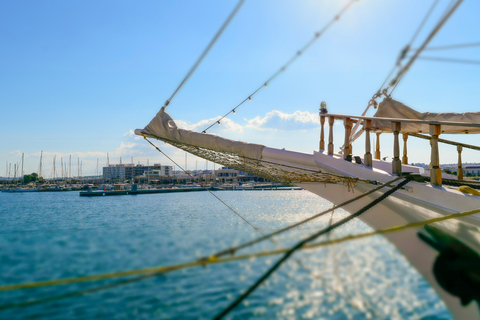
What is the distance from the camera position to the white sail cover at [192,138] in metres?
6.43

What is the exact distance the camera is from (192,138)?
6.68 m

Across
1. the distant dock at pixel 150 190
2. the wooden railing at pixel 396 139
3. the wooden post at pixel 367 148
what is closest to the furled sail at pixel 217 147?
the wooden post at pixel 367 148

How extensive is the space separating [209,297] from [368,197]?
4624 mm

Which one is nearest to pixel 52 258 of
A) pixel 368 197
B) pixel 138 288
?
pixel 138 288

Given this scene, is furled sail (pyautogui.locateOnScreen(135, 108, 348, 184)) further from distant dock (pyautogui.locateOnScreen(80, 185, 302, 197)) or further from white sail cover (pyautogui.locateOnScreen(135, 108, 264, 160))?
distant dock (pyautogui.locateOnScreen(80, 185, 302, 197))

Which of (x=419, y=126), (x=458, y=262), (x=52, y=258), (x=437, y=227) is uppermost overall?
(x=419, y=126)

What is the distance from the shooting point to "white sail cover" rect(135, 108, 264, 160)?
253 inches

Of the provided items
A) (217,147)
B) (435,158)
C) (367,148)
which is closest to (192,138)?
(217,147)

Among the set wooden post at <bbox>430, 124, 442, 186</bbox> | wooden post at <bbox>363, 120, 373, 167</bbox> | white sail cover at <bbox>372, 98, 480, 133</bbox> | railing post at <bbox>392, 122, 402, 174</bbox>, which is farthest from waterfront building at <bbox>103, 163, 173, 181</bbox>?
wooden post at <bbox>430, 124, 442, 186</bbox>

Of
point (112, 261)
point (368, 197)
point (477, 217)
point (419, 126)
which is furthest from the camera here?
point (112, 261)

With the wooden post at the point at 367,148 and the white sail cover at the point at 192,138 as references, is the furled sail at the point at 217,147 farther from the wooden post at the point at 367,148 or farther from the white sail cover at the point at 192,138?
the wooden post at the point at 367,148

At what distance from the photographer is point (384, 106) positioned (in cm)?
674

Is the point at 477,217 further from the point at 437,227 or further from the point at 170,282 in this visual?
the point at 170,282

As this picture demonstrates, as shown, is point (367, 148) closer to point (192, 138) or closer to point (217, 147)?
point (217, 147)
